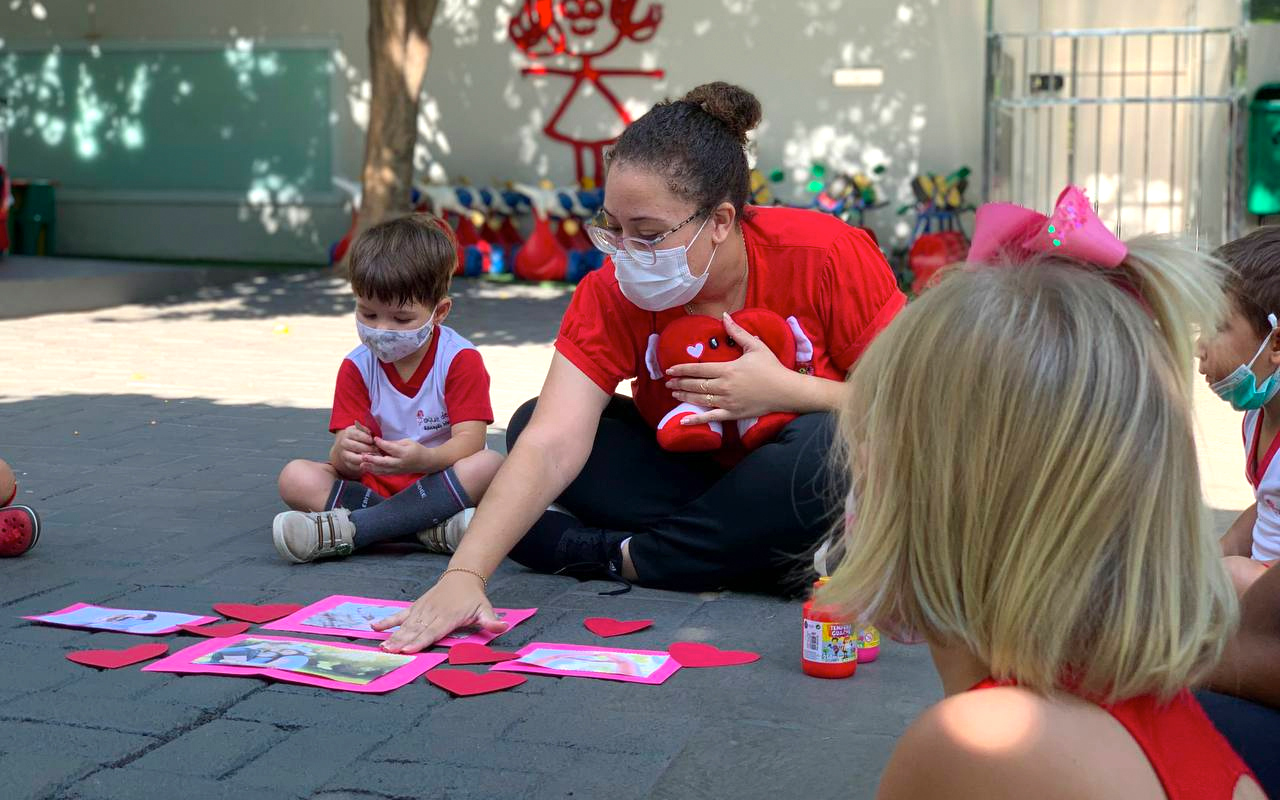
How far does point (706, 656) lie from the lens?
3041mm

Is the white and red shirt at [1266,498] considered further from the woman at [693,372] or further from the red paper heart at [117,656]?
the red paper heart at [117,656]

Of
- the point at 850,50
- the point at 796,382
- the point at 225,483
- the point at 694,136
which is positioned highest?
the point at 850,50

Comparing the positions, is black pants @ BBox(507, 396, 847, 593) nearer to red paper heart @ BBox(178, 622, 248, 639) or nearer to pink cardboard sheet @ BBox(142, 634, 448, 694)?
pink cardboard sheet @ BBox(142, 634, 448, 694)

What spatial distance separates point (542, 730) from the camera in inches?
103

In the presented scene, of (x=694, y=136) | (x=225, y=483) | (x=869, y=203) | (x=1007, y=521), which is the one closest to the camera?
(x=1007, y=521)

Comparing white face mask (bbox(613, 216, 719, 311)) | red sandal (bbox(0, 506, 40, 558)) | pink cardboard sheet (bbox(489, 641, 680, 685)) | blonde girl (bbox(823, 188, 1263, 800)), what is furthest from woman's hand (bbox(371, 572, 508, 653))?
blonde girl (bbox(823, 188, 1263, 800))

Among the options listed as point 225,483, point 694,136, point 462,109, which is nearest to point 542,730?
point 694,136

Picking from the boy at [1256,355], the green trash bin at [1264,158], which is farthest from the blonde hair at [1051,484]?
the green trash bin at [1264,158]

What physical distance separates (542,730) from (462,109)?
39.7ft

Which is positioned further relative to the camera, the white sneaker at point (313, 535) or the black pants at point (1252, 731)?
the white sneaker at point (313, 535)

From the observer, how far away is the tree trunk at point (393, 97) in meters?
12.0

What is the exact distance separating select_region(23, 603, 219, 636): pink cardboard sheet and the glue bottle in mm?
1314

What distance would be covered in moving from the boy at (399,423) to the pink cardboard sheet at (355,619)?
44 cm

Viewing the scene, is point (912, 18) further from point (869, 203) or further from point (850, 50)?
point (869, 203)
